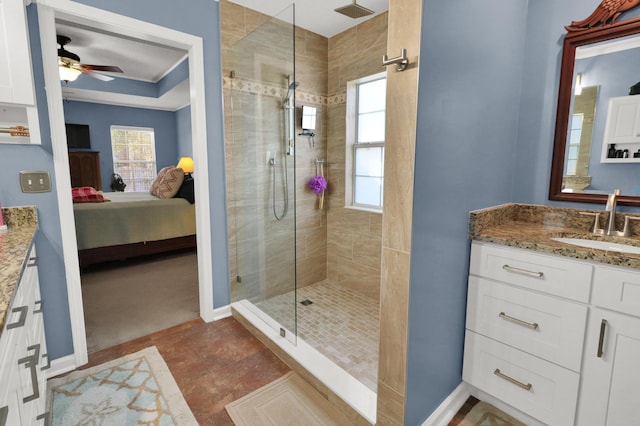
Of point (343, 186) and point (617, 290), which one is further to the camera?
point (343, 186)

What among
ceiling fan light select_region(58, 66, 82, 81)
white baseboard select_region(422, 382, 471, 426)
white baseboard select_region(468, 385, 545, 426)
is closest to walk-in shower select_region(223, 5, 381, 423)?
white baseboard select_region(422, 382, 471, 426)

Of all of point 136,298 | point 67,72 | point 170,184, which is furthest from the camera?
point 170,184

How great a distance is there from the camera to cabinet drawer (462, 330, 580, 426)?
136cm

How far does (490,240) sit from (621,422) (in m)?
0.83

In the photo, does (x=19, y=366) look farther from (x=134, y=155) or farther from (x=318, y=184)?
(x=134, y=155)

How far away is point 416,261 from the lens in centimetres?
127

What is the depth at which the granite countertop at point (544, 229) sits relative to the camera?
1241mm

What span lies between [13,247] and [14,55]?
0.95m

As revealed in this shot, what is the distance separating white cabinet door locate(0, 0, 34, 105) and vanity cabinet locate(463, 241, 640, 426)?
2.40 m

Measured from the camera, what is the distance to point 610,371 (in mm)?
1233

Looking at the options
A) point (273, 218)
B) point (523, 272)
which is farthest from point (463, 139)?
point (273, 218)

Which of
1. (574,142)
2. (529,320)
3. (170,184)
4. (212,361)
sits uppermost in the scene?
(574,142)

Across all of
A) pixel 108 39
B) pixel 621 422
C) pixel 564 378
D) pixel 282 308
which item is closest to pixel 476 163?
pixel 564 378

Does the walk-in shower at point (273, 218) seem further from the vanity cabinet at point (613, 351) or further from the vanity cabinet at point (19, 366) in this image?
the vanity cabinet at point (19, 366)
